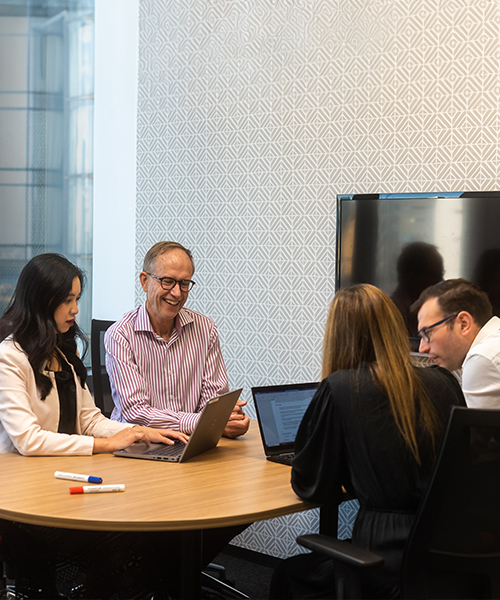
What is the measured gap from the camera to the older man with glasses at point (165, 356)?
252 centimetres

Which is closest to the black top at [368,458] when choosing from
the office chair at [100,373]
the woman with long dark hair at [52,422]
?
the woman with long dark hair at [52,422]

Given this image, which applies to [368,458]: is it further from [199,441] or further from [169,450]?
[169,450]

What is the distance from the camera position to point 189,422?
2432mm

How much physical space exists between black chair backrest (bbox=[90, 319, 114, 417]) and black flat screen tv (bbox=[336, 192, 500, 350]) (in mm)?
1208

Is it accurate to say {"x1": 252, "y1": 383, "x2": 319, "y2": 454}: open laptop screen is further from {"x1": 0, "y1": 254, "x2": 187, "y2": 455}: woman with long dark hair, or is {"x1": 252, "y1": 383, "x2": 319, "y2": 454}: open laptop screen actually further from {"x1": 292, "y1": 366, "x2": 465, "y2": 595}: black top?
{"x1": 292, "y1": 366, "x2": 465, "y2": 595}: black top

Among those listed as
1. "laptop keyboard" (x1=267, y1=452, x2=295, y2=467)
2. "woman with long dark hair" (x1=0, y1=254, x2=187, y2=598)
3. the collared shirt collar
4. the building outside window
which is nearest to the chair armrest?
"laptop keyboard" (x1=267, y1=452, x2=295, y2=467)

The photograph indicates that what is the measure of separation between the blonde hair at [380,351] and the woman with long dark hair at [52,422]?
0.80 metres

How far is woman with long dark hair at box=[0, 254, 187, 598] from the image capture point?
79.1 inches

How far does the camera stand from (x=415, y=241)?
9.65ft

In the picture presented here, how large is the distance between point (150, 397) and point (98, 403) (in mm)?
823

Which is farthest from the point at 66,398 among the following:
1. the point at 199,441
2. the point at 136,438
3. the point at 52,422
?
the point at 199,441

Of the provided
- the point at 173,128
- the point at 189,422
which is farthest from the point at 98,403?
the point at 173,128

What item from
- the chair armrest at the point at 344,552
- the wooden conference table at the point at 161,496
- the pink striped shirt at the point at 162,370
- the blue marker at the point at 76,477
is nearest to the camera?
the chair armrest at the point at 344,552

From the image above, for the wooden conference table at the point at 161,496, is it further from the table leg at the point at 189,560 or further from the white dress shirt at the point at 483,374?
the white dress shirt at the point at 483,374
